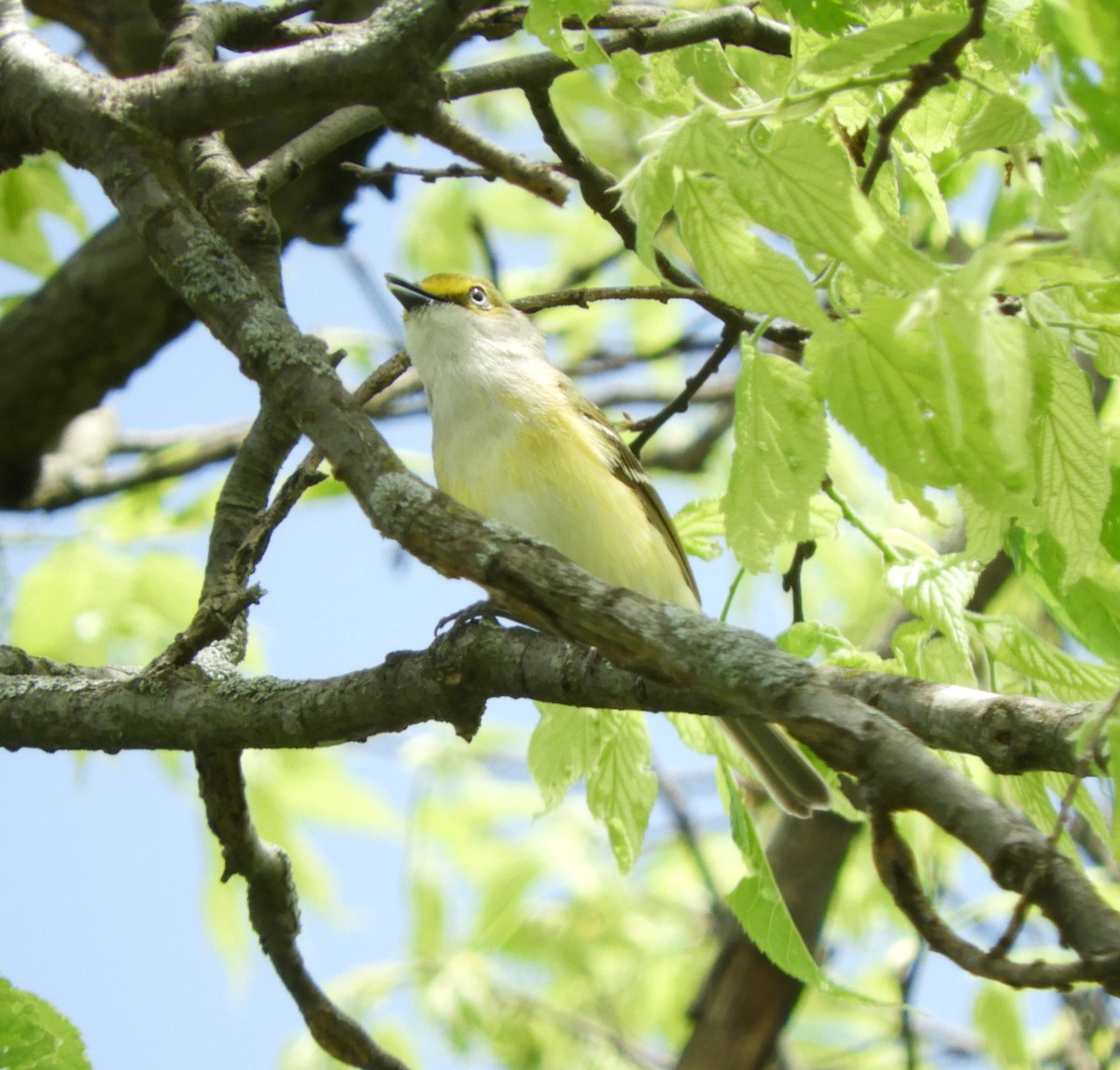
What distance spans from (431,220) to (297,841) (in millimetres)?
3481

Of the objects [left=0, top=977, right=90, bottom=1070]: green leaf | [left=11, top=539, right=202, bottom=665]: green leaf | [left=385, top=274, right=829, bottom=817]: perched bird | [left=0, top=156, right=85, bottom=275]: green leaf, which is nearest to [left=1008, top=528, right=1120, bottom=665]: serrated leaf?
[left=385, top=274, right=829, bottom=817]: perched bird

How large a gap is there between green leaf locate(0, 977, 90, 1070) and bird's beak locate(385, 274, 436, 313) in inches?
126

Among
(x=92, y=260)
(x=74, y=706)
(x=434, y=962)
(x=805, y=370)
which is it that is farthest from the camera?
(x=434, y=962)

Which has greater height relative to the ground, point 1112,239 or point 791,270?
point 791,270

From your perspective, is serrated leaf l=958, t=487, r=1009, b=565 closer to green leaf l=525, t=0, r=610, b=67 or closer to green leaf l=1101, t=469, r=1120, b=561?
green leaf l=1101, t=469, r=1120, b=561

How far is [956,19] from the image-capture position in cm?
178

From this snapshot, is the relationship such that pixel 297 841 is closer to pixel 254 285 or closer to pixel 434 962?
pixel 434 962

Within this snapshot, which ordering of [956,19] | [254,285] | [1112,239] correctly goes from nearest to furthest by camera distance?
[1112,239] < [956,19] < [254,285]

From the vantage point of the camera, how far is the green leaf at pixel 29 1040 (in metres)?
2.07

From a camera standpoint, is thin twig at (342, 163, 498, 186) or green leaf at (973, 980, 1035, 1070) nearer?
thin twig at (342, 163, 498, 186)

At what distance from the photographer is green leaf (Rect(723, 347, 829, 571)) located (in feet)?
6.56

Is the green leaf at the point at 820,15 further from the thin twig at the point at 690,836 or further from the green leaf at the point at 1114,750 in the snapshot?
the thin twig at the point at 690,836

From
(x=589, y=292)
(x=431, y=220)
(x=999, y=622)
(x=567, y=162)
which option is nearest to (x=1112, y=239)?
(x=999, y=622)

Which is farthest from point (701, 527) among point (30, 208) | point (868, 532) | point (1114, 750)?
point (30, 208)
